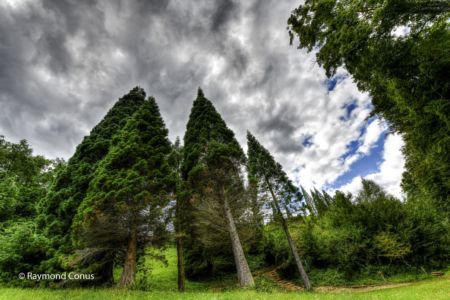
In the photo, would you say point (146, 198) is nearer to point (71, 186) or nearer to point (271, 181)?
point (71, 186)

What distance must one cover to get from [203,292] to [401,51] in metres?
10.8

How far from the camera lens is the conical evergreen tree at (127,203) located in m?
8.74

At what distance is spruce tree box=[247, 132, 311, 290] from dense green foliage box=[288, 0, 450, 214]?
431 inches

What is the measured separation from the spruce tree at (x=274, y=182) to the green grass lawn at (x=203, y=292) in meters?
6.16

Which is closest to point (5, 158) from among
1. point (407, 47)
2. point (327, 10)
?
point (327, 10)

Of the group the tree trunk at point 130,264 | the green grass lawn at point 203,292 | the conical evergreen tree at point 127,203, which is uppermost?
the conical evergreen tree at point 127,203

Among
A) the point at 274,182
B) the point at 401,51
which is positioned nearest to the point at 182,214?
the point at 274,182

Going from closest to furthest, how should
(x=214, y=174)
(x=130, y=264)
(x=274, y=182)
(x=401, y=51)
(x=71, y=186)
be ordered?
(x=401, y=51)
(x=130, y=264)
(x=71, y=186)
(x=214, y=174)
(x=274, y=182)

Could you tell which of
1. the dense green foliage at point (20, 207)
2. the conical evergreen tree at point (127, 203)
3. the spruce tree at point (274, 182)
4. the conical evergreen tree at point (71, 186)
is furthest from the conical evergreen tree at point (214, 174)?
the dense green foliage at point (20, 207)

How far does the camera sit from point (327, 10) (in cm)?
636

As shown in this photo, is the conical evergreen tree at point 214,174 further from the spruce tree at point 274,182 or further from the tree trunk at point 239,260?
the spruce tree at point 274,182

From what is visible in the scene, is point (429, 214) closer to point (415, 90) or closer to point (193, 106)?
point (415, 90)

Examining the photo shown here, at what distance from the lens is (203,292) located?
8.15 metres

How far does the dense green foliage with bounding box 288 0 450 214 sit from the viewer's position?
5.06 meters
